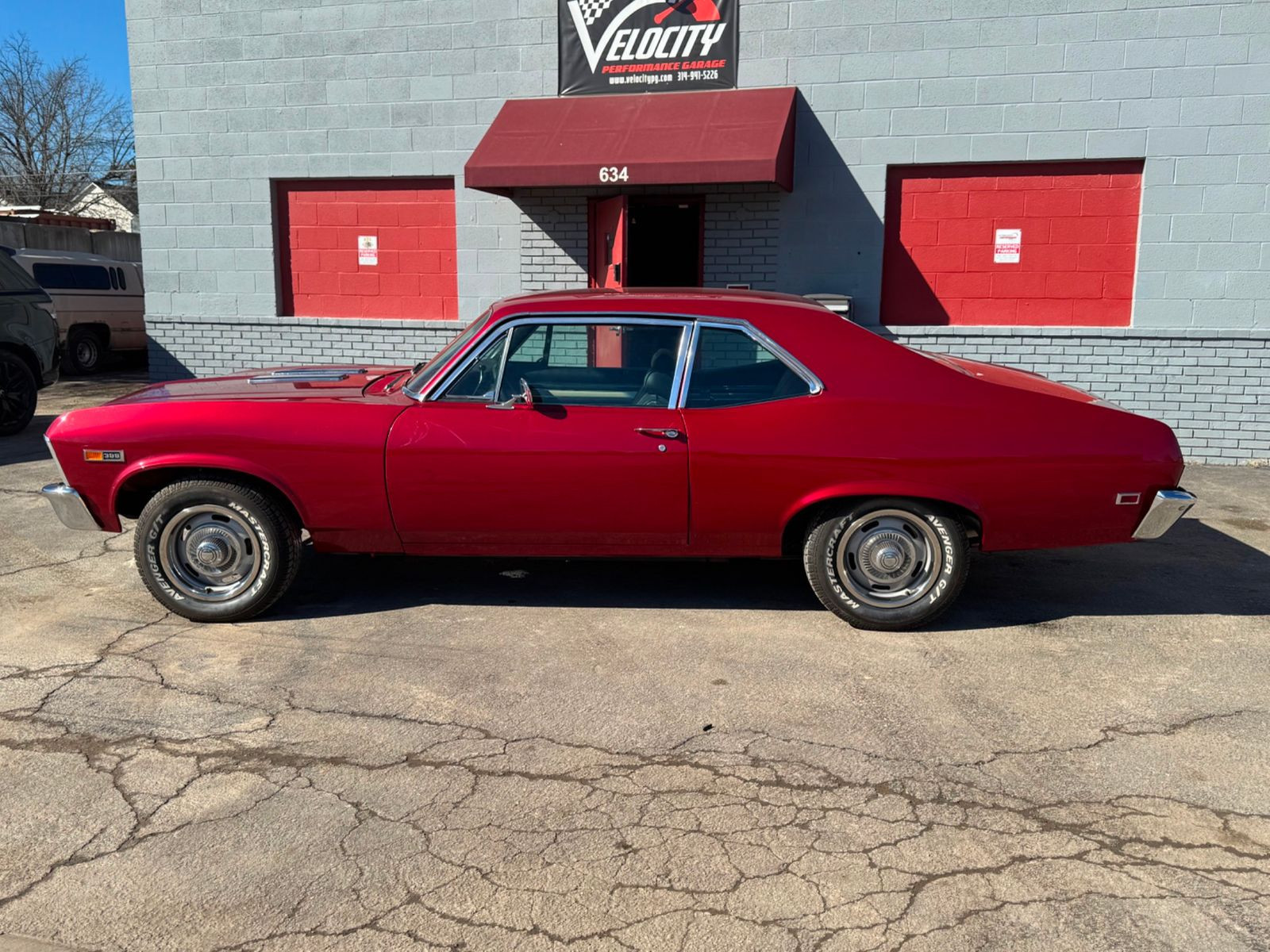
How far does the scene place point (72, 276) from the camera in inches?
621

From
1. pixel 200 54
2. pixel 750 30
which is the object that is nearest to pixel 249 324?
pixel 200 54

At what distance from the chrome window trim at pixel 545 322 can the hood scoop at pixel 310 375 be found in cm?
91

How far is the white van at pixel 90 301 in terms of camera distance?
50.7ft

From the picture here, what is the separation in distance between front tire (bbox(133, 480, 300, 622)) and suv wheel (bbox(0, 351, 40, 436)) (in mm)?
6541

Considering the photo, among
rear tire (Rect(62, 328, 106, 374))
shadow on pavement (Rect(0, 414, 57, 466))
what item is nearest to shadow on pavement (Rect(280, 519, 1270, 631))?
shadow on pavement (Rect(0, 414, 57, 466))

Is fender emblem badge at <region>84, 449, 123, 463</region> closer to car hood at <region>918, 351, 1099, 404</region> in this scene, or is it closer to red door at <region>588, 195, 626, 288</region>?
car hood at <region>918, 351, 1099, 404</region>

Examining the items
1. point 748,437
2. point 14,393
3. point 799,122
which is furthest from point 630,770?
point 14,393

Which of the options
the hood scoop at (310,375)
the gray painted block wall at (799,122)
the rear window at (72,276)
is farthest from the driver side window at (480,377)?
the rear window at (72,276)

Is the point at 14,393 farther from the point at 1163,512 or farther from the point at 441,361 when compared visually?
the point at 1163,512

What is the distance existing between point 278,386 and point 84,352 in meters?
12.6

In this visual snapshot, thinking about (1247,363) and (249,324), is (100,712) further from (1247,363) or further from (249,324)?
(1247,363)

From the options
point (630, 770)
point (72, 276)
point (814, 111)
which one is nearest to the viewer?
point (630, 770)

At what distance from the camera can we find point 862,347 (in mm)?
4875

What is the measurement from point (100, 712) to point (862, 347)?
3517 mm
